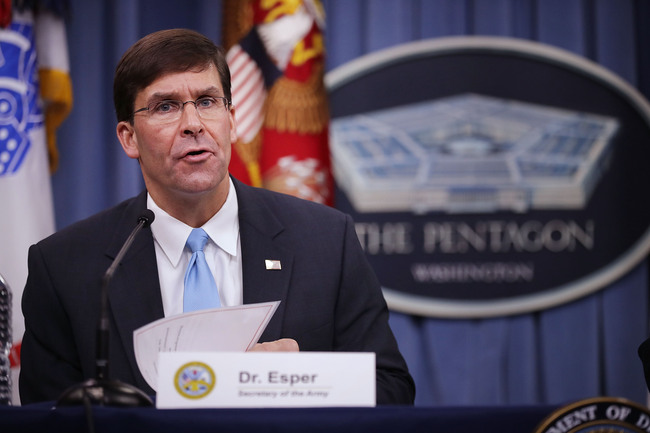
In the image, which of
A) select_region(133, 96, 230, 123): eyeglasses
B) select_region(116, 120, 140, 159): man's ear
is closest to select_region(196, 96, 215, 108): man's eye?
select_region(133, 96, 230, 123): eyeglasses

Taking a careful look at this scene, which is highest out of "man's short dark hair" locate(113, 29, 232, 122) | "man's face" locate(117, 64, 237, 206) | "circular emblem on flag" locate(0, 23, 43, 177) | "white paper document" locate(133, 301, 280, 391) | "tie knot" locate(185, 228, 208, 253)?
"circular emblem on flag" locate(0, 23, 43, 177)

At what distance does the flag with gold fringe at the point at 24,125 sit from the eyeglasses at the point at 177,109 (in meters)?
1.49

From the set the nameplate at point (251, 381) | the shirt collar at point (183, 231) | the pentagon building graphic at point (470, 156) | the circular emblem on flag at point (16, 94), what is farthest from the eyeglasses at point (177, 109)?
the pentagon building graphic at point (470, 156)

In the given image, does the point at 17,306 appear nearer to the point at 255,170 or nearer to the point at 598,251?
the point at 255,170

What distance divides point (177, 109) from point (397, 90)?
1.87 m

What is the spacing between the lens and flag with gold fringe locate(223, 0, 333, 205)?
336 cm

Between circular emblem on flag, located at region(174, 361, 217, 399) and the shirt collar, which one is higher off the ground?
the shirt collar

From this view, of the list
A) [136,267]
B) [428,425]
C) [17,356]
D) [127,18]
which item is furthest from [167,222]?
[127,18]

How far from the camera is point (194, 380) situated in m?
1.14

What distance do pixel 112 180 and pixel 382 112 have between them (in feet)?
4.27

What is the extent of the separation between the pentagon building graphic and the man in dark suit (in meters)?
1.60

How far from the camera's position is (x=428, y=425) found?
1101mm

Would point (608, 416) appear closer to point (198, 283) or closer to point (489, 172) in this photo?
point (198, 283)

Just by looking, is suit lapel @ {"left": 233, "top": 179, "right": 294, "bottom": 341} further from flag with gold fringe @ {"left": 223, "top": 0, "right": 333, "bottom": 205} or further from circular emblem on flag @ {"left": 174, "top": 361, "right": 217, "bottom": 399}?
flag with gold fringe @ {"left": 223, "top": 0, "right": 333, "bottom": 205}
